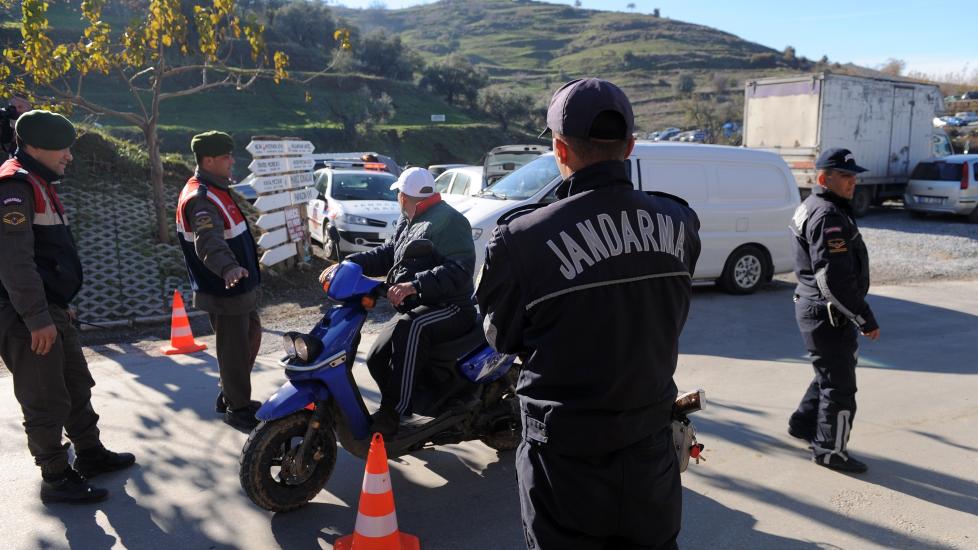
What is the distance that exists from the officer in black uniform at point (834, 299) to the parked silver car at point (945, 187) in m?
16.0

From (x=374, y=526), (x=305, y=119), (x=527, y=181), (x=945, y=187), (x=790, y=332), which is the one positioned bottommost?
(x=790, y=332)

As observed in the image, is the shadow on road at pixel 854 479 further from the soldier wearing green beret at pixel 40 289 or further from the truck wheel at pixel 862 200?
the truck wheel at pixel 862 200

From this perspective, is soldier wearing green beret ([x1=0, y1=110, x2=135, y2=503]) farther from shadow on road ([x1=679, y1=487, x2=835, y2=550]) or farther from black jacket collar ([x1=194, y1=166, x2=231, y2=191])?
shadow on road ([x1=679, y1=487, x2=835, y2=550])

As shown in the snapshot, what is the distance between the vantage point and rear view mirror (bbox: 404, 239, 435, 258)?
3.95 m

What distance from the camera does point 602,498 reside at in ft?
6.77

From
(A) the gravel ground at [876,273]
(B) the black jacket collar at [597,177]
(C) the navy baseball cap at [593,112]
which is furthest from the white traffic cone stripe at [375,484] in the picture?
(A) the gravel ground at [876,273]

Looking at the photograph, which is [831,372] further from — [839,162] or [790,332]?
[790,332]

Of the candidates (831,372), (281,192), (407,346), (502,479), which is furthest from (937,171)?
(407,346)

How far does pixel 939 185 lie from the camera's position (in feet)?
59.2

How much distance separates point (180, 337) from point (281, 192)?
381 cm

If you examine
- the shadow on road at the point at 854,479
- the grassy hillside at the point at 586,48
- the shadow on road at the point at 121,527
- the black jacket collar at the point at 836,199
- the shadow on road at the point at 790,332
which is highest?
the grassy hillside at the point at 586,48

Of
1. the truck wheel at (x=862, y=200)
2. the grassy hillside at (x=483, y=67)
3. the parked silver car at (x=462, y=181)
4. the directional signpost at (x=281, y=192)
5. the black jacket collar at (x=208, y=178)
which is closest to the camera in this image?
the black jacket collar at (x=208, y=178)

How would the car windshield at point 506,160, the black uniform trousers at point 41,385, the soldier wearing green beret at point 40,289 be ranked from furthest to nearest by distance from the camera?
1. the car windshield at point 506,160
2. the black uniform trousers at point 41,385
3. the soldier wearing green beret at point 40,289

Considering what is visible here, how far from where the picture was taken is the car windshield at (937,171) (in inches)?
Result: 706
